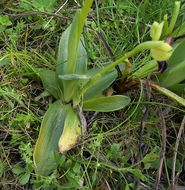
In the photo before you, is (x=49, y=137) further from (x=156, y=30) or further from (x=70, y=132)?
(x=156, y=30)

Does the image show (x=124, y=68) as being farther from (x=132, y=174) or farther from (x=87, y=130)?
(x=132, y=174)

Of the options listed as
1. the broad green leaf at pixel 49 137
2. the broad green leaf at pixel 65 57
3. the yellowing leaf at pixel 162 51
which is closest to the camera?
the yellowing leaf at pixel 162 51

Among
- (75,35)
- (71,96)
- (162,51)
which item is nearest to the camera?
(162,51)

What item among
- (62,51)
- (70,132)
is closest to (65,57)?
(62,51)

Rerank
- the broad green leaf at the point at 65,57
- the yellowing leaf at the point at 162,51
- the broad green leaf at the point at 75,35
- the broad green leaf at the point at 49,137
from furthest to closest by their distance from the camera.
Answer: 1. the broad green leaf at the point at 65,57
2. the broad green leaf at the point at 49,137
3. the broad green leaf at the point at 75,35
4. the yellowing leaf at the point at 162,51

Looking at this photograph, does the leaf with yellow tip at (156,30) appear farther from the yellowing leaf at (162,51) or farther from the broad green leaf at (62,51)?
the broad green leaf at (62,51)

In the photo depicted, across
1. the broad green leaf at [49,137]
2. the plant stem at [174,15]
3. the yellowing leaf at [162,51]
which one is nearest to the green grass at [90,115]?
the broad green leaf at [49,137]

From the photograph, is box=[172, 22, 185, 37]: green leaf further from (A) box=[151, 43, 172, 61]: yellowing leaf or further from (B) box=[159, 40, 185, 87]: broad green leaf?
(A) box=[151, 43, 172, 61]: yellowing leaf
